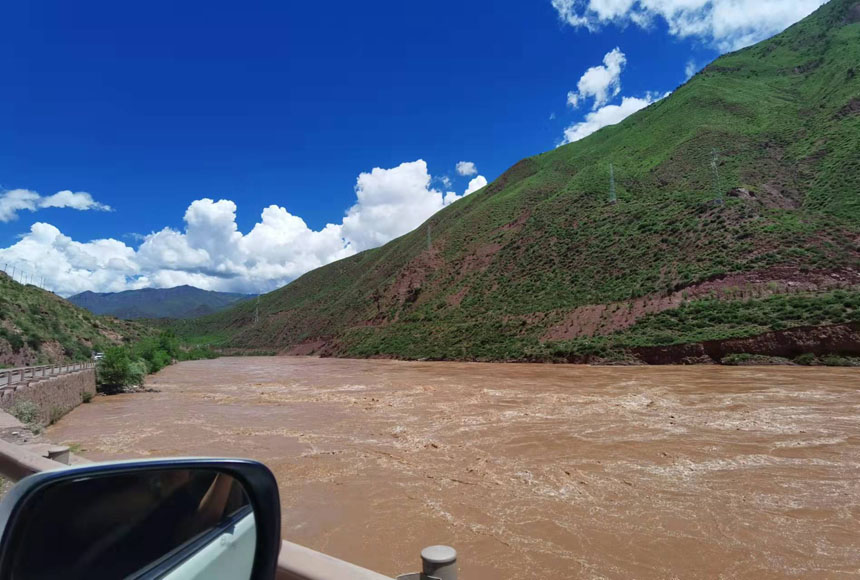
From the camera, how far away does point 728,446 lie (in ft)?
38.6

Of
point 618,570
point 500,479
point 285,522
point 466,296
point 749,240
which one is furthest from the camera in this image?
point 466,296

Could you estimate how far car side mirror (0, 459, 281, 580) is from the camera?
1281mm

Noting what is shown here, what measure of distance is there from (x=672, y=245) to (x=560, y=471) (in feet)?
146

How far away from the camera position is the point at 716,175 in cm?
5678

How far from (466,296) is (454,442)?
5172 centimetres

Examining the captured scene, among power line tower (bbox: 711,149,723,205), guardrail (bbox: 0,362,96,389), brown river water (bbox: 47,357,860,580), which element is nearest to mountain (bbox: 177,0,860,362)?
power line tower (bbox: 711,149,723,205)

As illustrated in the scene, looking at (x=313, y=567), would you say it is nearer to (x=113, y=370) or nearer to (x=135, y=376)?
(x=113, y=370)

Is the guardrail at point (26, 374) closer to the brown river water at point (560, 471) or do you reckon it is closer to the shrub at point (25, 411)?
the shrub at point (25, 411)

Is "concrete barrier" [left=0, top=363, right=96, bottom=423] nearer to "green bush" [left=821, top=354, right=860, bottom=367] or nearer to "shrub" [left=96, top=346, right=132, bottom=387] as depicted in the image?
"shrub" [left=96, top=346, right=132, bottom=387]

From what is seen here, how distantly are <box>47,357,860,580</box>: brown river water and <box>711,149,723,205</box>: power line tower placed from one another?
3529 centimetres

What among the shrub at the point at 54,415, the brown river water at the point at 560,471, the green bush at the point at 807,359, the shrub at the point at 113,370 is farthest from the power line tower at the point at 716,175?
the shrub at the point at 54,415

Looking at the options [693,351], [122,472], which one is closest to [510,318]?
[693,351]

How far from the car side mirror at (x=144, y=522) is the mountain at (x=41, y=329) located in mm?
36632

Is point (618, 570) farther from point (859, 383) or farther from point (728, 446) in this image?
point (859, 383)
